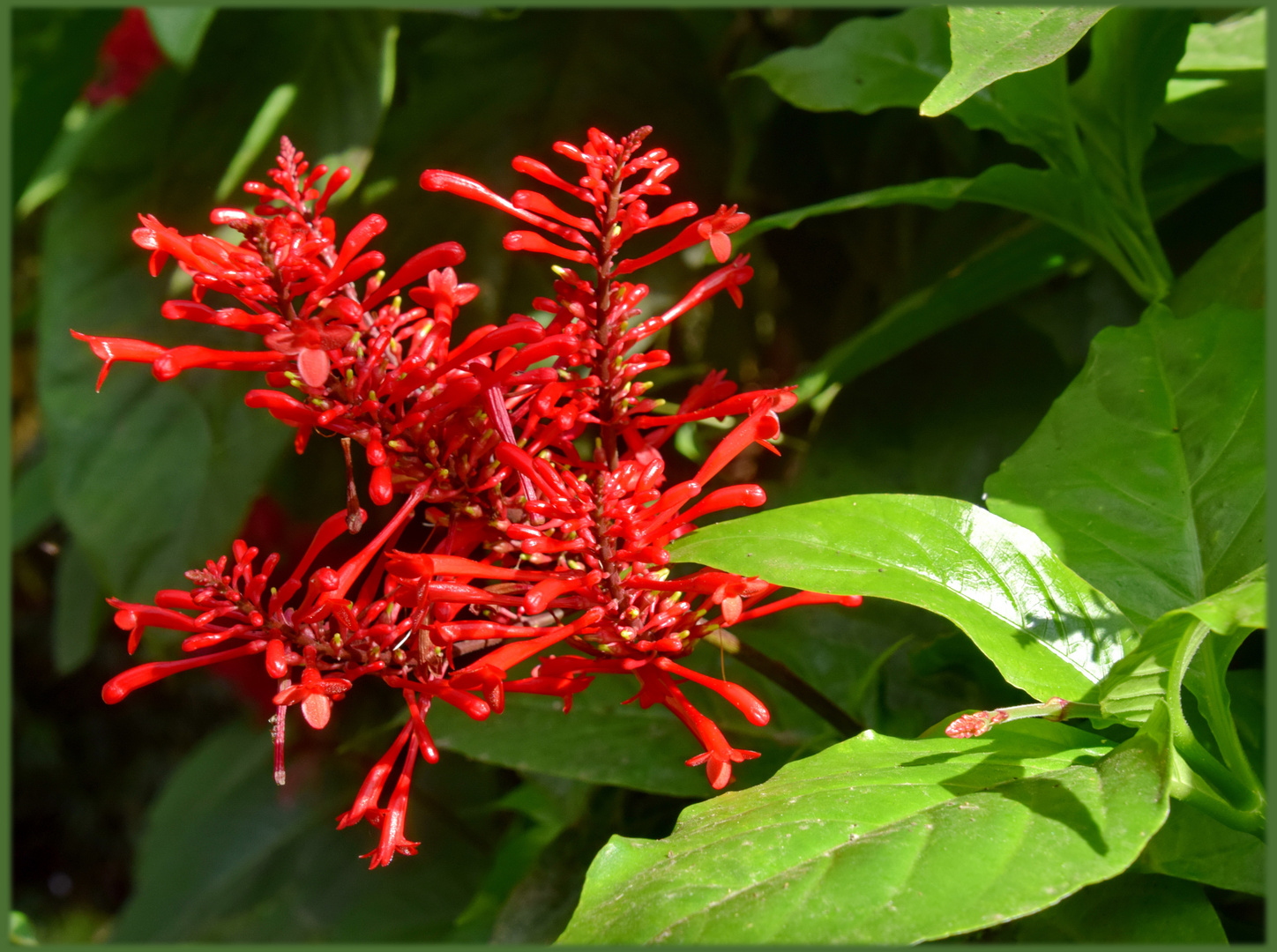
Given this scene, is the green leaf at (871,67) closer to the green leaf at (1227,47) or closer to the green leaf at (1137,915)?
the green leaf at (1227,47)

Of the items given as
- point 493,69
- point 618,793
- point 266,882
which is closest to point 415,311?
point 618,793

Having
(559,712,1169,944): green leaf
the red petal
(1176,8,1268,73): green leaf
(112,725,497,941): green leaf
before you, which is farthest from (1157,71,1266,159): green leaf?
(112,725,497,941): green leaf

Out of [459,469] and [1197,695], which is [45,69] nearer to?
[459,469]

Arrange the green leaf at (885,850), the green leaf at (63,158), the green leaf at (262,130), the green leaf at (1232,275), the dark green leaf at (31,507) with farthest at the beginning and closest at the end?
the dark green leaf at (31,507) < the green leaf at (63,158) < the green leaf at (262,130) < the green leaf at (1232,275) < the green leaf at (885,850)

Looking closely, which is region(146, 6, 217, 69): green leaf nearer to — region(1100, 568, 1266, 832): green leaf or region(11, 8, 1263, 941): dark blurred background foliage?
region(11, 8, 1263, 941): dark blurred background foliage

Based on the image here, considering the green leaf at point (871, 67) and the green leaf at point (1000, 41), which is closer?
the green leaf at point (1000, 41)

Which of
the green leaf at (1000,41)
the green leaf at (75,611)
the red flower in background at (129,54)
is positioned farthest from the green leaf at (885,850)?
the red flower in background at (129,54)

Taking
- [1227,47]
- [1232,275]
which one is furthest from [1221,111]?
[1232,275]

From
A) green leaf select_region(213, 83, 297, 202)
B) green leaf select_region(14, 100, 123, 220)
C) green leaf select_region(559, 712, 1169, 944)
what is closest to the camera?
green leaf select_region(559, 712, 1169, 944)

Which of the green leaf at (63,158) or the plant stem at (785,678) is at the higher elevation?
the green leaf at (63,158)
